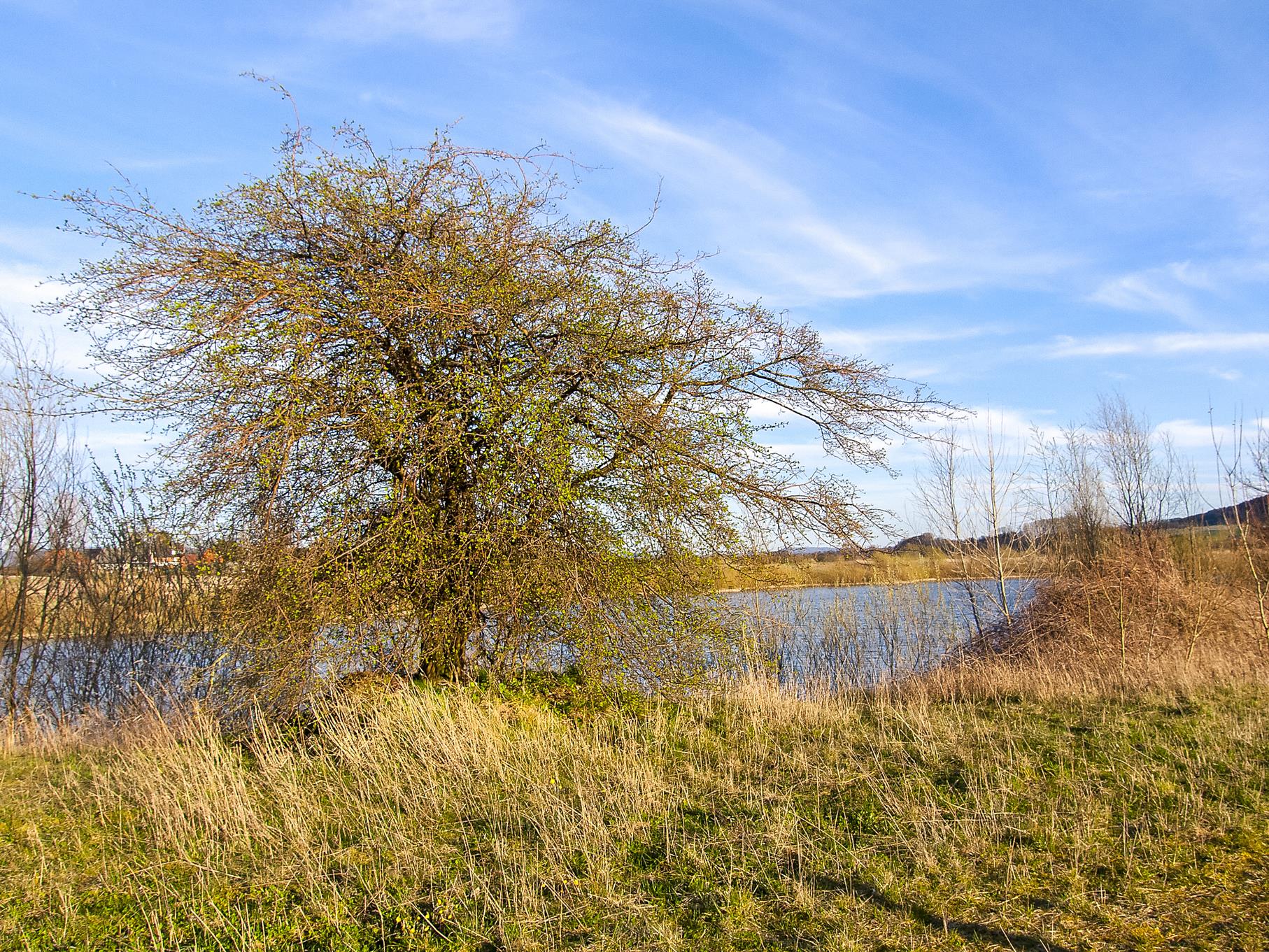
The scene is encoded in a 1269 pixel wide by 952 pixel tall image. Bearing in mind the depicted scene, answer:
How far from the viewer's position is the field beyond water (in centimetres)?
392

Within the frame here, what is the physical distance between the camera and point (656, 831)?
512cm

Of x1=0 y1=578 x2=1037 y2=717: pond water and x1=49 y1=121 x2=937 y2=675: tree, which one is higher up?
x1=49 y1=121 x2=937 y2=675: tree

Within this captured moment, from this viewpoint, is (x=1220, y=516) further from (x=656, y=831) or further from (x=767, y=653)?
(x=656, y=831)

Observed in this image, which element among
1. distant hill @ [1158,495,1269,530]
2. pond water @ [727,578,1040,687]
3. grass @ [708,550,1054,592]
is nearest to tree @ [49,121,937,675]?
grass @ [708,550,1054,592]

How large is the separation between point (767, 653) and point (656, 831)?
7.38 meters

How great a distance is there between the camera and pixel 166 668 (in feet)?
41.5

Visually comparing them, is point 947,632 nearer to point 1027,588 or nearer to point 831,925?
point 1027,588

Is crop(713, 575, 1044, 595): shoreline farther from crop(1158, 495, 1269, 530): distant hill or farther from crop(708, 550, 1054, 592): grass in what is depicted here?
crop(1158, 495, 1269, 530): distant hill

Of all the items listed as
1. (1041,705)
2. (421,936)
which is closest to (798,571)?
(1041,705)

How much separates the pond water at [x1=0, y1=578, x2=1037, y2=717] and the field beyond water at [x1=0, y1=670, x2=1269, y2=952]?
45.9 inches

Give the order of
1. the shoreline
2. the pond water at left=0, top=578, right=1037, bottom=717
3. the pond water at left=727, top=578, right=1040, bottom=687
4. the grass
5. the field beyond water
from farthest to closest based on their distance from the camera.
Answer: the pond water at left=727, top=578, right=1040, bottom=687, the pond water at left=0, top=578, right=1037, bottom=717, the shoreline, the grass, the field beyond water

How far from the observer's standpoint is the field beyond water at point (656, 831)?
392 centimetres

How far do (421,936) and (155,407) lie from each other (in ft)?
16.7

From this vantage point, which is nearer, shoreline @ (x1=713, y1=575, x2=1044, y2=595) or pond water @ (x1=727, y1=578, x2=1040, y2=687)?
shoreline @ (x1=713, y1=575, x2=1044, y2=595)
